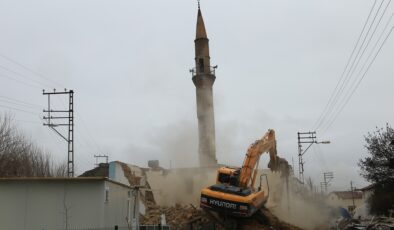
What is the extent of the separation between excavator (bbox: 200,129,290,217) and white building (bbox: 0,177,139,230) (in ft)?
19.2

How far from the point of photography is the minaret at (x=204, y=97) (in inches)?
1962

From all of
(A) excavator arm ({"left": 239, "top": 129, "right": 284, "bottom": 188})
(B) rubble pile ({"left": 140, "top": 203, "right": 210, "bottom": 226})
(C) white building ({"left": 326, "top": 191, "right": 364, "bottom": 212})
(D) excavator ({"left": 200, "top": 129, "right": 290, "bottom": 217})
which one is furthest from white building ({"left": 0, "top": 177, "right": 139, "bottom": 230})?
(C) white building ({"left": 326, "top": 191, "right": 364, "bottom": 212})

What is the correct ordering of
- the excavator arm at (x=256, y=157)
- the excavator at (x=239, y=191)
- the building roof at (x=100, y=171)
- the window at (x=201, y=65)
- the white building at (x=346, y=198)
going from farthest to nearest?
the white building at (x=346, y=198)
the window at (x=201, y=65)
the building roof at (x=100, y=171)
the excavator arm at (x=256, y=157)
the excavator at (x=239, y=191)

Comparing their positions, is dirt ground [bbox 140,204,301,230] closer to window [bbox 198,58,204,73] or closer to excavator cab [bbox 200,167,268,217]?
excavator cab [bbox 200,167,268,217]

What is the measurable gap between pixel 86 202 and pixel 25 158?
1144 inches

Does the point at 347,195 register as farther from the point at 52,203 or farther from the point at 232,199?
the point at 52,203

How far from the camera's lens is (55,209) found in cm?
2062

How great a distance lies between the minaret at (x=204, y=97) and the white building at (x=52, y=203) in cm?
2829

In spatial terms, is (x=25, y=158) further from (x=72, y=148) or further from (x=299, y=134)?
(x=299, y=134)

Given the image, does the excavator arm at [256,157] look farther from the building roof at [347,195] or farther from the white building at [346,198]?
the building roof at [347,195]

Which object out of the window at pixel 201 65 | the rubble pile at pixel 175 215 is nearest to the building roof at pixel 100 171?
the rubble pile at pixel 175 215

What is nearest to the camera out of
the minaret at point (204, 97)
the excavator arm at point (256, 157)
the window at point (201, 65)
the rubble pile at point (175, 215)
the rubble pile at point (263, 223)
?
the rubble pile at point (263, 223)

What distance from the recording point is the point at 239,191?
24094mm

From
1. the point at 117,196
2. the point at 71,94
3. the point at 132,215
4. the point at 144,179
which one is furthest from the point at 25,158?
the point at 117,196
